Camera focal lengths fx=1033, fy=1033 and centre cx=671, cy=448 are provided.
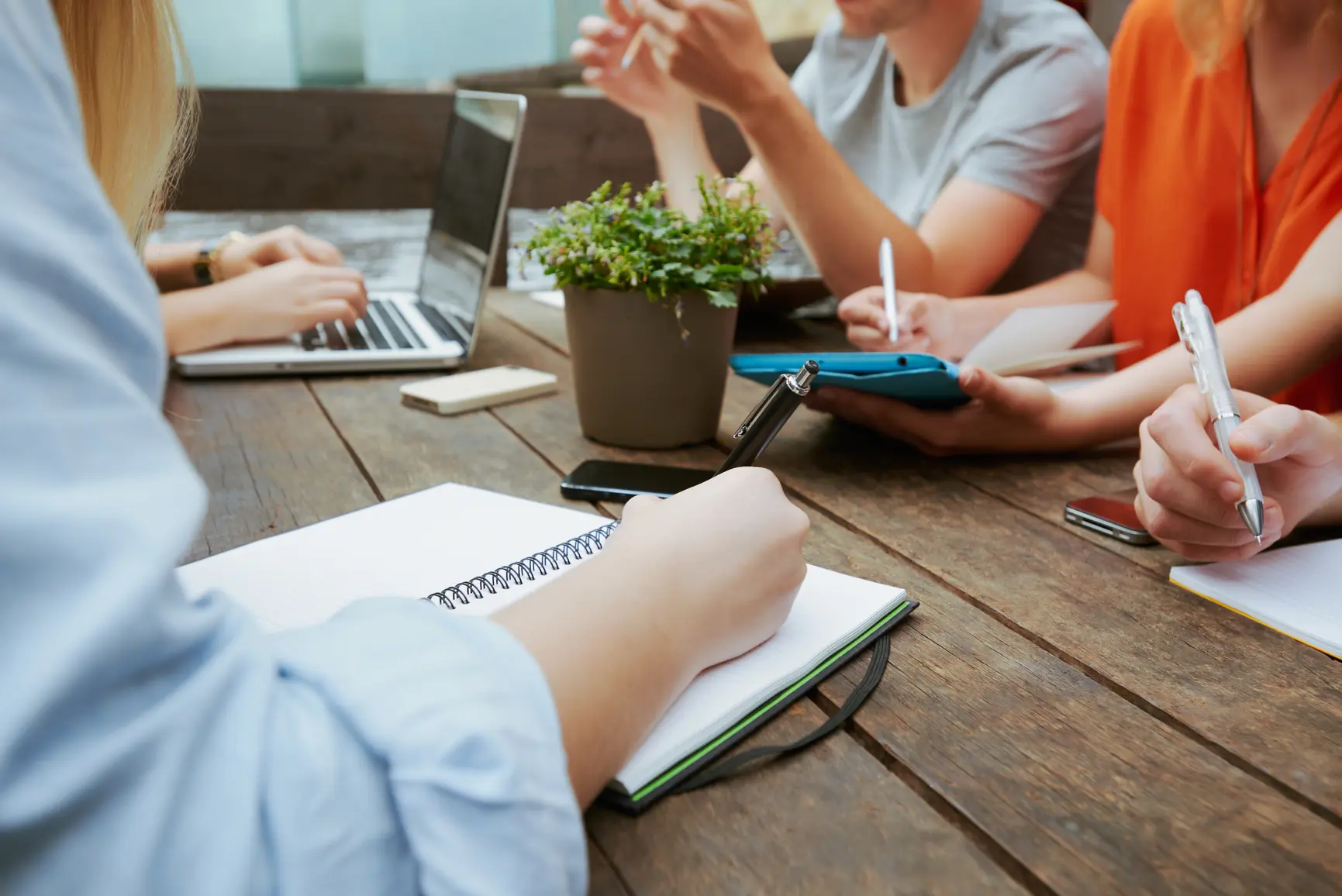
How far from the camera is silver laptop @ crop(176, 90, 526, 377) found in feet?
4.09

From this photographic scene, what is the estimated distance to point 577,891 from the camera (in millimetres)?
352

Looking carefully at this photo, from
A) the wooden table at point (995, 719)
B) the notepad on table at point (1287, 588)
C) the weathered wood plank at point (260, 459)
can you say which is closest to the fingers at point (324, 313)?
the weathered wood plank at point (260, 459)

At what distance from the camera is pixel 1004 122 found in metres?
1.43

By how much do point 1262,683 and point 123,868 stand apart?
1.75ft

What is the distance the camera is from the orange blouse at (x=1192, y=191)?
104 centimetres

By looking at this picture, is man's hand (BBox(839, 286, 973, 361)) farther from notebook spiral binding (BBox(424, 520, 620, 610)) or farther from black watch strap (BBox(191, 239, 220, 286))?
black watch strap (BBox(191, 239, 220, 286))

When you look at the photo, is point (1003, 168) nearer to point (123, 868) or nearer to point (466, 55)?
point (123, 868)

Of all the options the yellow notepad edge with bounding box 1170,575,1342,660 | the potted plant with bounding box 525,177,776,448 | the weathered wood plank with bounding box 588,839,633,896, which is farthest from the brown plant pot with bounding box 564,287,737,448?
the weathered wood plank with bounding box 588,839,633,896

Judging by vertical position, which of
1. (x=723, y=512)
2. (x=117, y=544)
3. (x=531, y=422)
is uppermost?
(x=117, y=544)

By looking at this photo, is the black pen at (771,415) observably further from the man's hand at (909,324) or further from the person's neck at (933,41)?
the person's neck at (933,41)

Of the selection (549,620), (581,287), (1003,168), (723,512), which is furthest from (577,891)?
(1003,168)

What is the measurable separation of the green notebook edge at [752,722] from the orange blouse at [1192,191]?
70cm

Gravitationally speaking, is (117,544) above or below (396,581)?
above

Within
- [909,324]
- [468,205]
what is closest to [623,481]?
[909,324]
